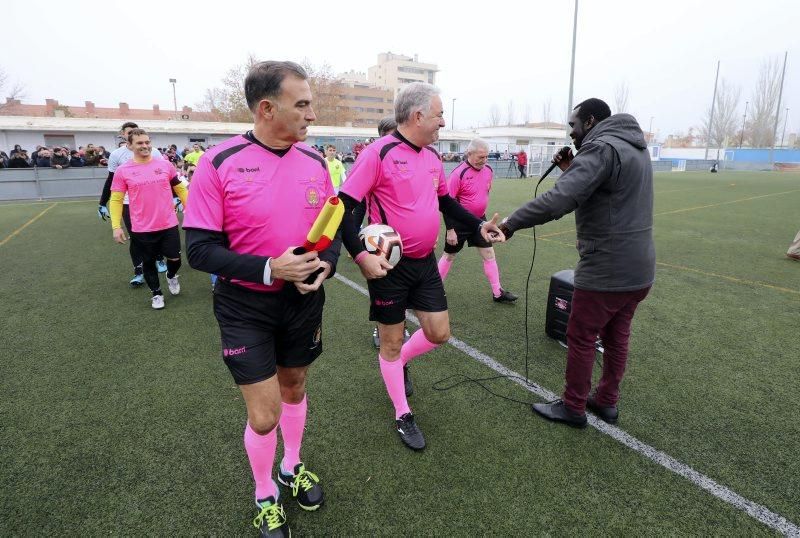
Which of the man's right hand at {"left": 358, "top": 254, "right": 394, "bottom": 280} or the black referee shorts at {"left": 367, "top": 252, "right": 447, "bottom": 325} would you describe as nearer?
the man's right hand at {"left": 358, "top": 254, "right": 394, "bottom": 280}

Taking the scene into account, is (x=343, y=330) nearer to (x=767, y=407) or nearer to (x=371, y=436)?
(x=371, y=436)

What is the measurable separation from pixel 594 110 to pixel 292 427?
2664 mm

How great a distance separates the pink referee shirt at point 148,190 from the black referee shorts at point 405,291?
385cm

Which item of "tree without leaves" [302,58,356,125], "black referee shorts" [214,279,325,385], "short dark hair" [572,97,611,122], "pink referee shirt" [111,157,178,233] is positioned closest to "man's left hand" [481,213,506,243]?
"short dark hair" [572,97,611,122]

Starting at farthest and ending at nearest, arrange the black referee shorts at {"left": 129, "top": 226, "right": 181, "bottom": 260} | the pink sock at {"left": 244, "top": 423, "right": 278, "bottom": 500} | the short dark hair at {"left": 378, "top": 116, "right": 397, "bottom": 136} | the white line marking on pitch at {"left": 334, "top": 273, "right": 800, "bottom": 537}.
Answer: the black referee shorts at {"left": 129, "top": 226, "right": 181, "bottom": 260} < the short dark hair at {"left": 378, "top": 116, "right": 397, "bottom": 136} < the white line marking on pitch at {"left": 334, "top": 273, "right": 800, "bottom": 537} < the pink sock at {"left": 244, "top": 423, "right": 278, "bottom": 500}

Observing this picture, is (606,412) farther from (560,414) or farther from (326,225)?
(326,225)

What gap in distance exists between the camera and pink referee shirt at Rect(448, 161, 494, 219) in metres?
5.72

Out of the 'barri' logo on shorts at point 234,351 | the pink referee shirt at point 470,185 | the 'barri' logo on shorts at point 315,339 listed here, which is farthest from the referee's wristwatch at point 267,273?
the pink referee shirt at point 470,185

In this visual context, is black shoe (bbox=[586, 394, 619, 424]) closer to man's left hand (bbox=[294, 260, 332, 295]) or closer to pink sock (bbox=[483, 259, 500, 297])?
man's left hand (bbox=[294, 260, 332, 295])

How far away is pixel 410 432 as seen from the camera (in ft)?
9.90

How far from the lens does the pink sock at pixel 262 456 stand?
2211 millimetres

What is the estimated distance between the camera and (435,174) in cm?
306

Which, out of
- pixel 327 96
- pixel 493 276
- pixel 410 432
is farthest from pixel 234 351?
pixel 327 96

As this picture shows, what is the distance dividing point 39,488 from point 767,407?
496 cm
